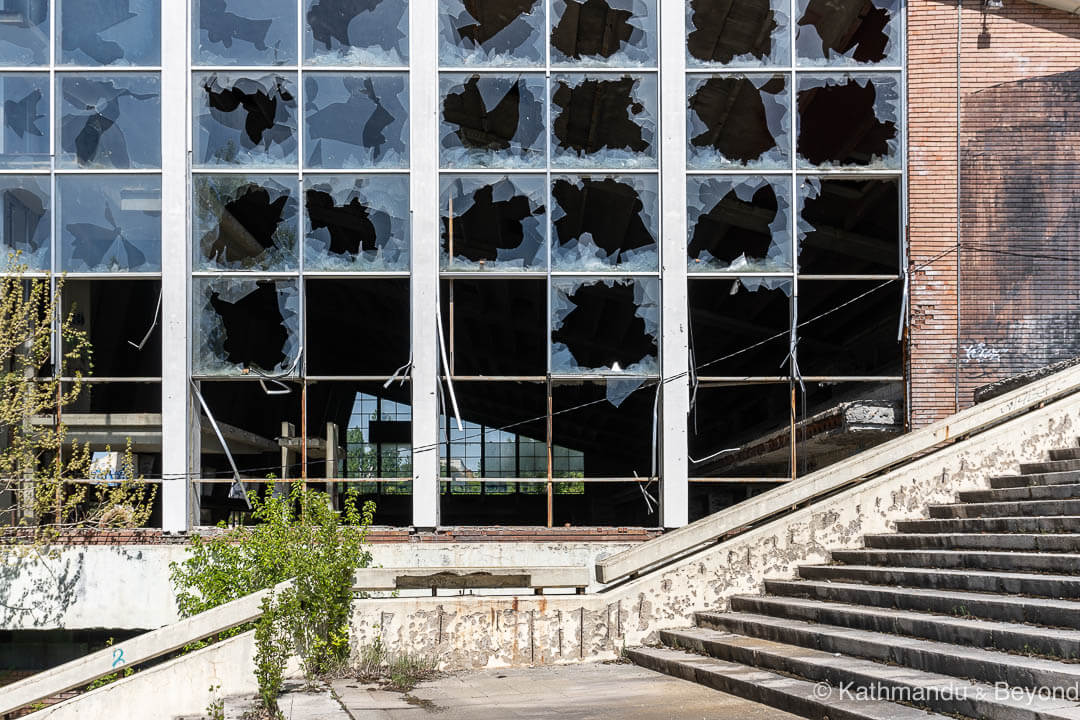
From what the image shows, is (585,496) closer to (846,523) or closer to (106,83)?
(106,83)

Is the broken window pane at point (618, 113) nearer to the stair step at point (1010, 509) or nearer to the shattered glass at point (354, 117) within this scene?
the shattered glass at point (354, 117)

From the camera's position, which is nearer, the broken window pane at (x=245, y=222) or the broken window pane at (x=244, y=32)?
the broken window pane at (x=245, y=222)

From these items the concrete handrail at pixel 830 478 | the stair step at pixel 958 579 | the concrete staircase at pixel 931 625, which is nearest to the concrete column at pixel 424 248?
the concrete handrail at pixel 830 478

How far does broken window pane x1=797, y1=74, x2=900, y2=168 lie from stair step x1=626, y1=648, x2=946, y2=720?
883 centimetres

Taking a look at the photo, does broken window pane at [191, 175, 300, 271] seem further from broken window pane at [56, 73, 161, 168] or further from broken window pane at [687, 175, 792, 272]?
broken window pane at [687, 175, 792, 272]

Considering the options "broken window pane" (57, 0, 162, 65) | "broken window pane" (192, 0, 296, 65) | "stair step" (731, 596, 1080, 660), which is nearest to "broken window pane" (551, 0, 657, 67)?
"broken window pane" (192, 0, 296, 65)

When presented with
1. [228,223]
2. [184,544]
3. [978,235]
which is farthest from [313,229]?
[978,235]

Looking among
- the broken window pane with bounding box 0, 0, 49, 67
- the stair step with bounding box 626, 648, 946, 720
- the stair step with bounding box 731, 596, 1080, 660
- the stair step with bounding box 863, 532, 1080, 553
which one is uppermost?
the broken window pane with bounding box 0, 0, 49, 67

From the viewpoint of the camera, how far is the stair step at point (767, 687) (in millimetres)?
5857

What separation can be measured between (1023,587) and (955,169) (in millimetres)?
9638

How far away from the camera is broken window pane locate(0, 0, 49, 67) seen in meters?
15.1

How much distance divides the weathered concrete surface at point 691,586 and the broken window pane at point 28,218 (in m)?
8.70

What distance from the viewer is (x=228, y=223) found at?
1520cm

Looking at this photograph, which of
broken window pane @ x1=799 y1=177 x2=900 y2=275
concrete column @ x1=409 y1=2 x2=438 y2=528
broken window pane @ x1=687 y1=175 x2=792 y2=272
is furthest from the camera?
broken window pane @ x1=799 y1=177 x2=900 y2=275
